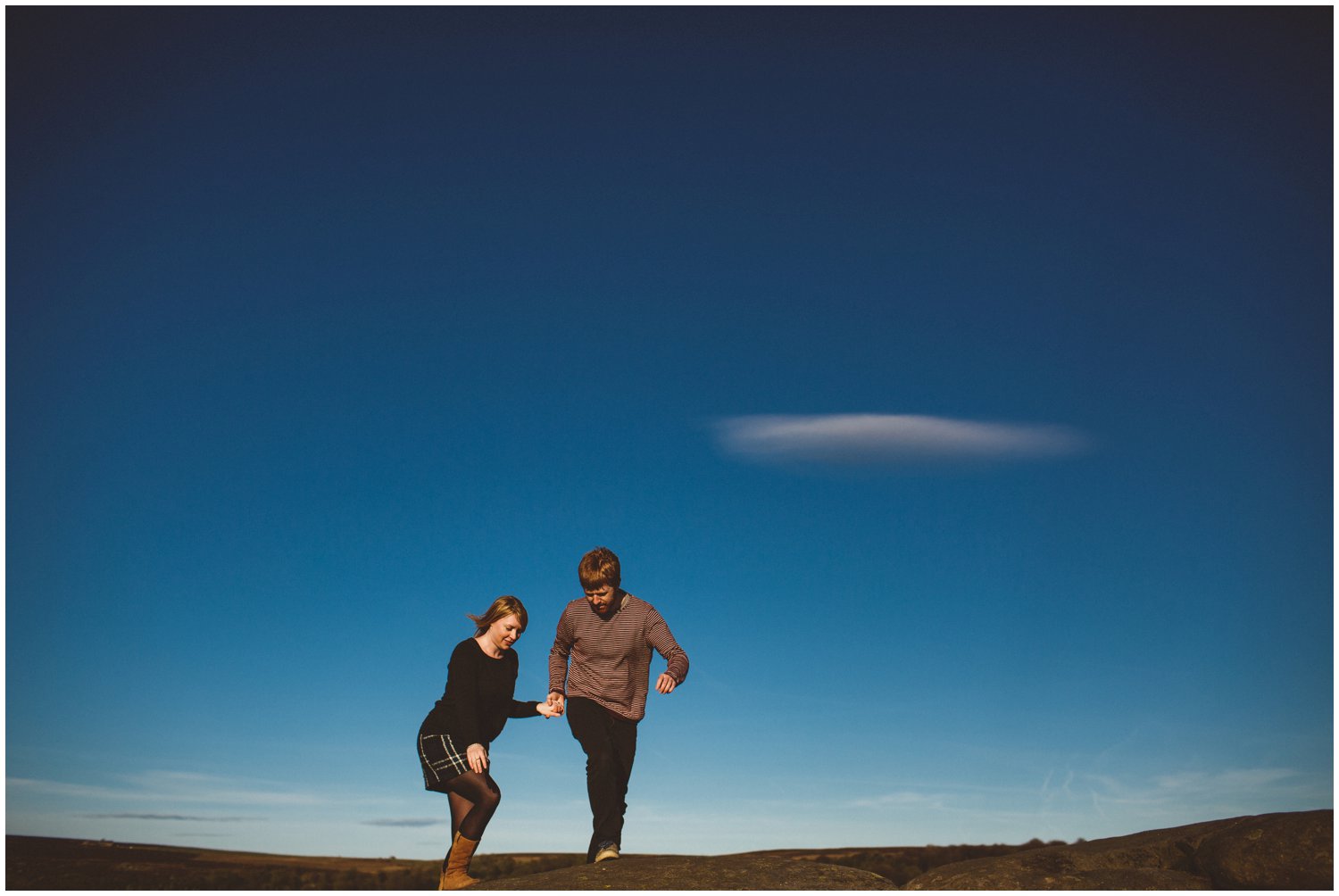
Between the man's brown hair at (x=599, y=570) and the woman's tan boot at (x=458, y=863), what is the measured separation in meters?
2.35

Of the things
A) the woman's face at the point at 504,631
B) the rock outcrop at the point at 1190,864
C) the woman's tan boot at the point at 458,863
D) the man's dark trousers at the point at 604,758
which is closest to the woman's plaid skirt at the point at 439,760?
the woman's tan boot at the point at 458,863

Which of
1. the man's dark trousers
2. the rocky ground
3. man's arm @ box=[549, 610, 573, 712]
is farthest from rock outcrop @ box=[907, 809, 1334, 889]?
man's arm @ box=[549, 610, 573, 712]

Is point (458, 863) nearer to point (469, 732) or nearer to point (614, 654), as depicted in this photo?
point (469, 732)

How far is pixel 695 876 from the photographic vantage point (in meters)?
10.2

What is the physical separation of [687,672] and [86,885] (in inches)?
331

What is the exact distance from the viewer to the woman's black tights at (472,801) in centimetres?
1003

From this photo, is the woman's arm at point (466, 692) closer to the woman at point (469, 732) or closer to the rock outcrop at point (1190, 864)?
the woman at point (469, 732)

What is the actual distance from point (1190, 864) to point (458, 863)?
7007 mm

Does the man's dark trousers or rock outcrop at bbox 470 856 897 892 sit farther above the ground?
the man's dark trousers

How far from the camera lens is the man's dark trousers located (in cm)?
1064

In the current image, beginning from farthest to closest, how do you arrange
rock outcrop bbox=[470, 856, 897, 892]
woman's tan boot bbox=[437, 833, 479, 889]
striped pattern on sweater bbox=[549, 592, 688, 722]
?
striped pattern on sweater bbox=[549, 592, 688, 722]
woman's tan boot bbox=[437, 833, 479, 889]
rock outcrop bbox=[470, 856, 897, 892]

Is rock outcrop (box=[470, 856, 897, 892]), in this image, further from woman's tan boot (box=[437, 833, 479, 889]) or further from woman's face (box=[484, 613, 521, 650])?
woman's face (box=[484, 613, 521, 650])

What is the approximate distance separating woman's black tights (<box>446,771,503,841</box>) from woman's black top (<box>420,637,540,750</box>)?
0.97 feet

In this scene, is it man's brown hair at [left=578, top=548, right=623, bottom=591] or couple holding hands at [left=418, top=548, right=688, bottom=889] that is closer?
couple holding hands at [left=418, top=548, right=688, bottom=889]
